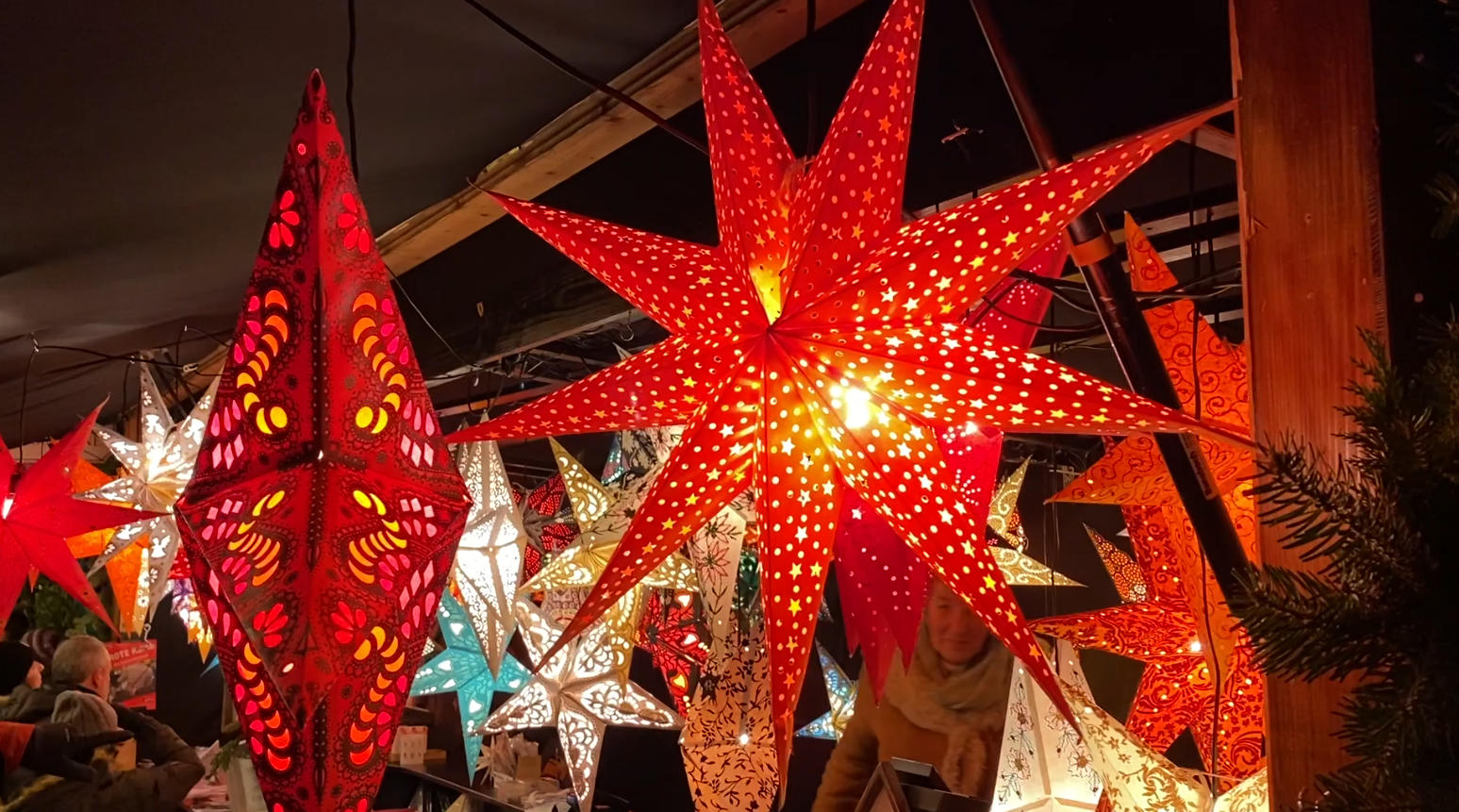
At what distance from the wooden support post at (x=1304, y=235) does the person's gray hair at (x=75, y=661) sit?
468 cm

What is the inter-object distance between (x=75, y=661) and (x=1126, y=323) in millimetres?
4651

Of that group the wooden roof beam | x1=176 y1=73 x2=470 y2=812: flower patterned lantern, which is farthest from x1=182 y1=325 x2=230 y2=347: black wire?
x1=176 y1=73 x2=470 y2=812: flower patterned lantern

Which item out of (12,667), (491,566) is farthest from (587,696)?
(12,667)

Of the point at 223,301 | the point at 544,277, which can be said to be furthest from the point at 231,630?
the point at 223,301

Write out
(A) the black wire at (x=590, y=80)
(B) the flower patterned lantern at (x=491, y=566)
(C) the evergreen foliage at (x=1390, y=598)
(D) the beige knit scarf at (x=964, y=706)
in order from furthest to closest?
(B) the flower patterned lantern at (x=491, y=566) → (D) the beige knit scarf at (x=964, y=706) → (A) the black wire at (x=590, y=80) → (C) the evergreen foliage at (x=1390, y=598)

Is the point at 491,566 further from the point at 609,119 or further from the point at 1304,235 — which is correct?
the point at 1304,235

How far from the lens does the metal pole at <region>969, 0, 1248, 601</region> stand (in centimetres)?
119

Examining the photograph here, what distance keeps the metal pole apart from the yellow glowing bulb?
330 millimetres

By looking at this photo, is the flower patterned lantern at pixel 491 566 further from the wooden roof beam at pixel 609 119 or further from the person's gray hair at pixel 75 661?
the person's gray hair at pixel 75 661

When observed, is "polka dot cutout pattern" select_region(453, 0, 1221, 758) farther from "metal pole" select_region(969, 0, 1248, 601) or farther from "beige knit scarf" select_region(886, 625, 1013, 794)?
"beige knit scarf" select_region(886, 625, 1013, 794)

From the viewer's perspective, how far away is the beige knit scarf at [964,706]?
89.8 inches

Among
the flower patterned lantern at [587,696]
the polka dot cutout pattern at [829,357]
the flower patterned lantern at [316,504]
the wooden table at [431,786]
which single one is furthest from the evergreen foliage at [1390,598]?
the wooden table at [431,786]

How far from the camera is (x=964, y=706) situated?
233cm

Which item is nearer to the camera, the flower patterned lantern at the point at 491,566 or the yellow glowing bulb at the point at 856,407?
the yellow glowing bulb at the point at 856,407
